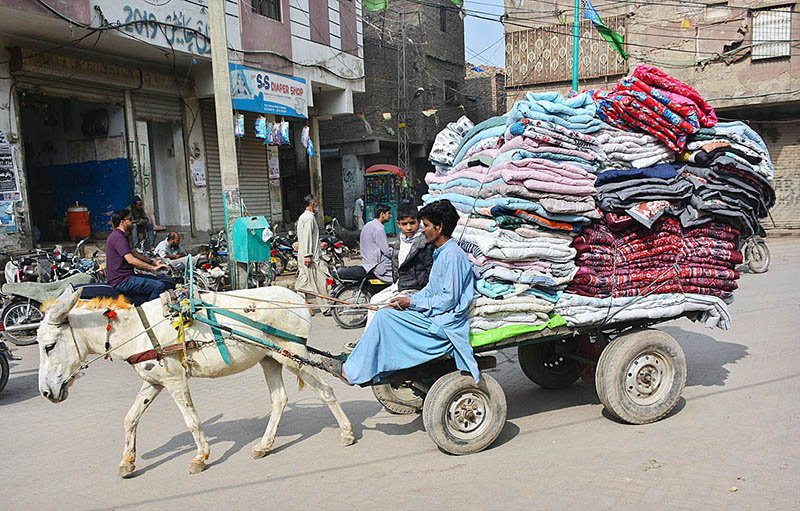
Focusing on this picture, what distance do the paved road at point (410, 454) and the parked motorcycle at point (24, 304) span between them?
90.4 inches

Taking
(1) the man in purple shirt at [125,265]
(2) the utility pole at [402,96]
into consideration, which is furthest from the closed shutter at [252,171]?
(1) the man in purple shirt at [125,265]

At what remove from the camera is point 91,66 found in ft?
40.2

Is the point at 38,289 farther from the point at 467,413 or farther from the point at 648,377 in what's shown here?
the point at 648,377

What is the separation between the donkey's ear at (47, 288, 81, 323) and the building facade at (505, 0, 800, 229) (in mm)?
20249

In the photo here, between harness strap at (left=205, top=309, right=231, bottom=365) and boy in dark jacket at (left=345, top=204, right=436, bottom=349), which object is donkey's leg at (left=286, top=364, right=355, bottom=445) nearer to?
boy in dark jacket at (left=345, top=204, right=436, bottom=349)

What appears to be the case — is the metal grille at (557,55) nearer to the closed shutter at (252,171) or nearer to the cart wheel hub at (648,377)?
the closed shutter at (252,171)

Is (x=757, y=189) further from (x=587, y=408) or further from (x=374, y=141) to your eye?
(x=374, y=141)

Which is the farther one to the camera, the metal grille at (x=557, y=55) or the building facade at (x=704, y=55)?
the metal grille at (x=557, y=55)

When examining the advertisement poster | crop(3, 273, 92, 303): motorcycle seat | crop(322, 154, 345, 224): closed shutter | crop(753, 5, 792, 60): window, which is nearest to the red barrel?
the advertisement poster

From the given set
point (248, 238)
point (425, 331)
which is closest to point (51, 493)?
point (425, 331)

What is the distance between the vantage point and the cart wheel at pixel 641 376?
4.73 metres

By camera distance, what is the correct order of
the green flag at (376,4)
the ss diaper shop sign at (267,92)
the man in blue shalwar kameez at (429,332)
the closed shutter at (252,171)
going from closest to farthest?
1. the man in blue shalwar kameez at (429,332)
2. the ss diaper shop sign at (267,92)
3. the closed shutter at (252,171)
4. the green flag at (376,4)

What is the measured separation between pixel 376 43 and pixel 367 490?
22175 mm

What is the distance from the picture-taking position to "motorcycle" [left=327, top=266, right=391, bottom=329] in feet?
30.7
